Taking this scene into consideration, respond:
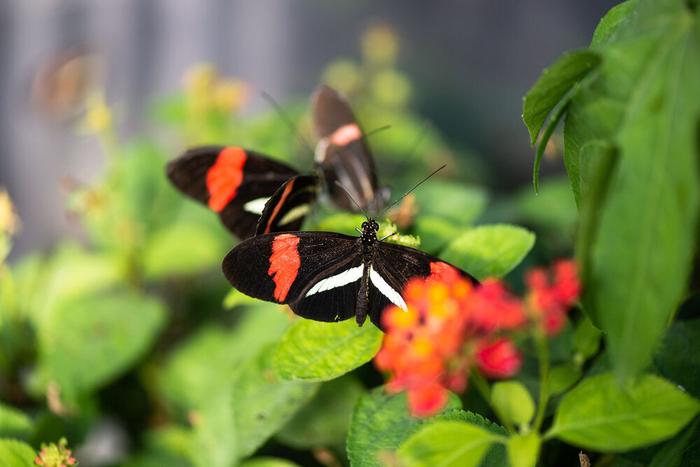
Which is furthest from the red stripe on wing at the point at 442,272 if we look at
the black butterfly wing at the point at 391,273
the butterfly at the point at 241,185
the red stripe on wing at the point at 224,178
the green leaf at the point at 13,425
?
the green leaf at the point at 13,425

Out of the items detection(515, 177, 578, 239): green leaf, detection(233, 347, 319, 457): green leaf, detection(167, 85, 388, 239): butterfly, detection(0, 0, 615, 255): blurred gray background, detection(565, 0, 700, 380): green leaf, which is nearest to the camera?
detection(565, 0, 700, 380): green leaf

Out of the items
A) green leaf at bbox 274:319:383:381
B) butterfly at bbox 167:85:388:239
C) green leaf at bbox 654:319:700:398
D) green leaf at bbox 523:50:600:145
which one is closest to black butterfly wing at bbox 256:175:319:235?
Answer: butterfly at bbox 167:85:388:239

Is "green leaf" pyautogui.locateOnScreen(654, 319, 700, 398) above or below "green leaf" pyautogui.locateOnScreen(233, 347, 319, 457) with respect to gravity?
above

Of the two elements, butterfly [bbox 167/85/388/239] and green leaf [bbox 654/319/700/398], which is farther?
butterfly [bbox 167/85/388/239]

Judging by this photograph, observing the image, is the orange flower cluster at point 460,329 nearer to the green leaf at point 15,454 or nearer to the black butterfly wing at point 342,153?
the green leaf at point 15,454

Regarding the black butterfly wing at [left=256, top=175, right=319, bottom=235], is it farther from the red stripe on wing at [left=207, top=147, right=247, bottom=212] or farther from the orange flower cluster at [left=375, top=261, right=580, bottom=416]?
the orange flower cluster at [left=375, top=261, right=580, bottom=416]

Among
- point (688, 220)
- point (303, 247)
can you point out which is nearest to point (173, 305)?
point (303, 247)

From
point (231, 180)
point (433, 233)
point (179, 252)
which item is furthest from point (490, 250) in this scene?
point (179, 252)
